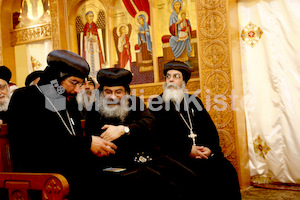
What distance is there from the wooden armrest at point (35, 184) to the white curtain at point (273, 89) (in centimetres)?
343

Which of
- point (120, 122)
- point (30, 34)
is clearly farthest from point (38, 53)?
point (120, 122)

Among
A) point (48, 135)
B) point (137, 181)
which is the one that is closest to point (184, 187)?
point (137, 181)

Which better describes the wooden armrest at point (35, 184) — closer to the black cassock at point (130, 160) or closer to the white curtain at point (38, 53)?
the black cassock at point (130, 160)

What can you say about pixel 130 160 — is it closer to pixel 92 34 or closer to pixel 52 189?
pixel 52 189

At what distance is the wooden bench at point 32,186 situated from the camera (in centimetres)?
213

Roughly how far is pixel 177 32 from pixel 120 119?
275 cm

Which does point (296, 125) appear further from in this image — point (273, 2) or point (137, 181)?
point (137, 181)

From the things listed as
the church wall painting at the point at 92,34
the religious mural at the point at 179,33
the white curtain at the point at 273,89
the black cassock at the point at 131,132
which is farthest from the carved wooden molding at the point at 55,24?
the white curtain at the point at 273,89

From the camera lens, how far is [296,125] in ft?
14.7

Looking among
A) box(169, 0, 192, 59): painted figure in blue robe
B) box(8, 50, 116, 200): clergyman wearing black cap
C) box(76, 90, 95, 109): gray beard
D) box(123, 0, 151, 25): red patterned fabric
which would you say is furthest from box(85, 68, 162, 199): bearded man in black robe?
box(123, 0, 151, 25): red patterned fabric

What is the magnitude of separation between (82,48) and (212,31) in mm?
2915

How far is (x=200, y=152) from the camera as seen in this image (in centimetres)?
344

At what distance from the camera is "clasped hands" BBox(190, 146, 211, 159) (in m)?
3.44

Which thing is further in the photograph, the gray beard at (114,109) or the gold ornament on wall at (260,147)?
the gold ornament on wall at (260,147)
